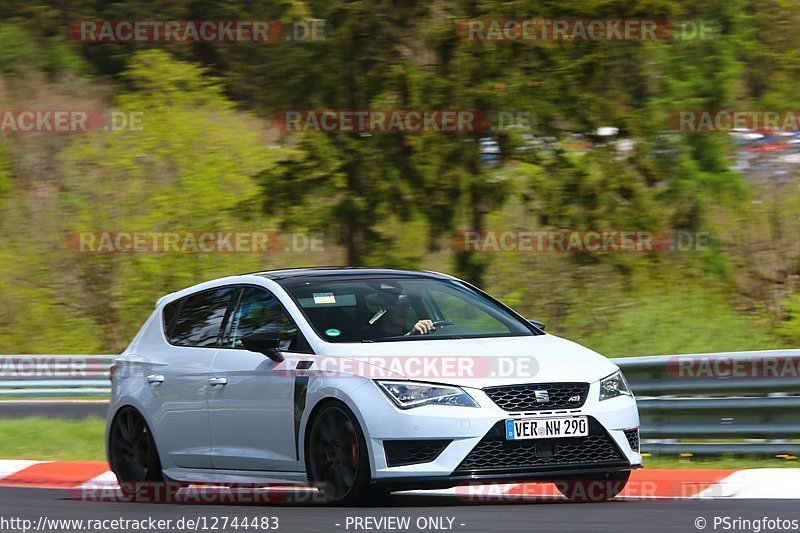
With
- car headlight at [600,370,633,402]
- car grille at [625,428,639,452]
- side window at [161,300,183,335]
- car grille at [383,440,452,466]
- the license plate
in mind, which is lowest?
car grille at [625,428,639,452]

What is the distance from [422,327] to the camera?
29.8 feet

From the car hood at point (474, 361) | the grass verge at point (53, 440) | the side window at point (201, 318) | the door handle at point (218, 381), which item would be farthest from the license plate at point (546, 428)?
the grass verge at point (53, 440)

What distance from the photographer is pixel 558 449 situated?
818cm

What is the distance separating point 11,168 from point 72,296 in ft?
17.2

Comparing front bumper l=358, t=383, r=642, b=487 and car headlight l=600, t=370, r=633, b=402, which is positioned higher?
car headlight l=600, t=370, r=633, b=402

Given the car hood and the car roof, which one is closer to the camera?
the car hood

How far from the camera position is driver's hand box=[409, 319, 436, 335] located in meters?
9.03

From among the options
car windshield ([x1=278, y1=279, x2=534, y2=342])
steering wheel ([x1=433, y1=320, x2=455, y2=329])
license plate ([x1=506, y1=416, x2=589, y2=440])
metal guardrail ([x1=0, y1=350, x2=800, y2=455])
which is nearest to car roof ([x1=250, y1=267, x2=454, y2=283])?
car windshield ([x1=278, y1=279, x2=534, y2=342])

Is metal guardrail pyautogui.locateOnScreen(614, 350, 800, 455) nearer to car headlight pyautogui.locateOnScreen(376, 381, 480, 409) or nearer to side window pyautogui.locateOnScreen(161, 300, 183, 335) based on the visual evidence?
car headlight pyautogui.locateOnScreen(376, 381, 480, 409)

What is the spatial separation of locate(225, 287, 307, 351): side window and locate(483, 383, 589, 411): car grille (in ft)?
4.82

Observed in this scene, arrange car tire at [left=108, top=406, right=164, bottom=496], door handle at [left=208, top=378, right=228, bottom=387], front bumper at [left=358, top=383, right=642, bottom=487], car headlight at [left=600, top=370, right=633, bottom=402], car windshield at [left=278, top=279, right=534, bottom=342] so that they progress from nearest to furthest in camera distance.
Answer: front bumper at [left=358, top=383, right=642, bottom=487] → car headlight at [left=600, top=370, right=633, bottom=402] → car windshield at [left=278, top=279, right=534, bottom=342] → door handle at [left=208, top=378, right=228, bottom=387] → car tire at [left=108, top=406, right=164, bottom=496]

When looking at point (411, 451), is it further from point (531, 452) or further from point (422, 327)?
point (422, 327)

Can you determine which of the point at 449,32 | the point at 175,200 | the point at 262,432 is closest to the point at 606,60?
the point at 449,32

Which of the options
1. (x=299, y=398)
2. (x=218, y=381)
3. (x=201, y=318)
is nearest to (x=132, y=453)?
(x=201, y=318)
